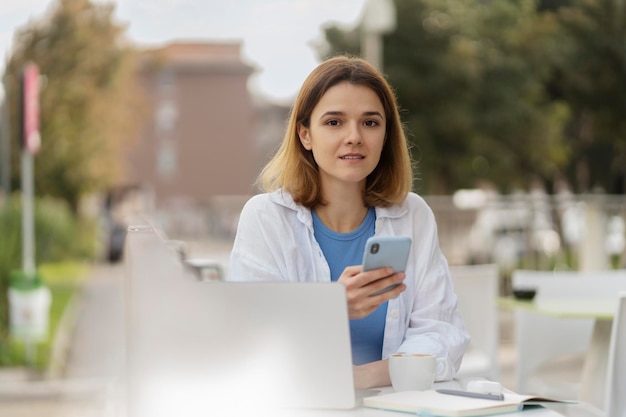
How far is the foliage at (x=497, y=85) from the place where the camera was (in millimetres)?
20531

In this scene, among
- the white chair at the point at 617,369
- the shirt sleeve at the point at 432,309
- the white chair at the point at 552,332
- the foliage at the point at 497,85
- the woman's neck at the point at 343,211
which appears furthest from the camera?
the foliage at the point at 497,85

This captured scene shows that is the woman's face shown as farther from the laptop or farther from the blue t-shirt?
the laptop

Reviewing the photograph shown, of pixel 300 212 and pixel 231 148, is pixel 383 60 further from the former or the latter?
pixel 231 148

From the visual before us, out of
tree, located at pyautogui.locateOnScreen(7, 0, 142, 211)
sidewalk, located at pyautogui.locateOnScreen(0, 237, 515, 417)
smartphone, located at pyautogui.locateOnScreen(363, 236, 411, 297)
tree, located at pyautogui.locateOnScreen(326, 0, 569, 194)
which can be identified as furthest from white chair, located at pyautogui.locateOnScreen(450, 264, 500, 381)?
tree, located at pyautogui.locateOnScreen(326, 0, 569, 194)

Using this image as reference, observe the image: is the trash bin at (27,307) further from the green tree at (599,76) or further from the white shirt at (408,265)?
the green tree at (599,76)

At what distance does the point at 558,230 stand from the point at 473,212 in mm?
744

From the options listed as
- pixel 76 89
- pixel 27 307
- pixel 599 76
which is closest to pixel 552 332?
pixel 27 307

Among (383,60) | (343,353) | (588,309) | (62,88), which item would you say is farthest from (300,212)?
(383,60)

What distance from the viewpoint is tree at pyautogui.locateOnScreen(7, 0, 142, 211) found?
1925 cm

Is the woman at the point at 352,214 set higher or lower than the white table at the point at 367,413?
higher

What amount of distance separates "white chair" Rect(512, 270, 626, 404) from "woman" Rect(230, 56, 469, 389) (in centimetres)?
198

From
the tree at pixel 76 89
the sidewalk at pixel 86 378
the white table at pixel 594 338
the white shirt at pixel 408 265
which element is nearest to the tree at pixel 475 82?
the tree at pixel 76 89

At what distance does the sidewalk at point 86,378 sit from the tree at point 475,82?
10.5 m

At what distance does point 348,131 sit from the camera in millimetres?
2424
